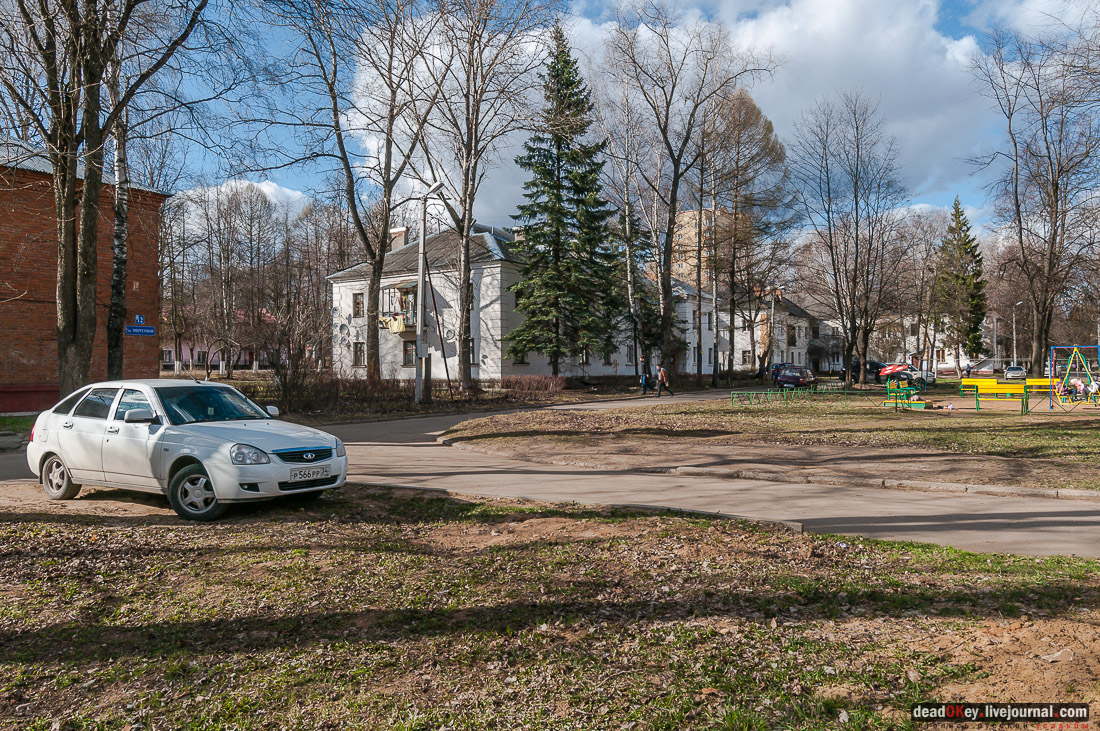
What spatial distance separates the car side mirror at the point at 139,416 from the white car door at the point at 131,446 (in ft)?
0.29

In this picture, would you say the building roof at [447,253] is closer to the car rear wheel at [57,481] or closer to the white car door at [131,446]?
the car rear wheel at [57,481]

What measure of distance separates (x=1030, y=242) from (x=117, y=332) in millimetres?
41612

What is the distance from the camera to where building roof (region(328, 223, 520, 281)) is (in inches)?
1742

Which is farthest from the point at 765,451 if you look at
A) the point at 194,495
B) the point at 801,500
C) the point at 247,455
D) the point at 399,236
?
the point at 399,236

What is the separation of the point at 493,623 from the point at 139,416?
18.4 feet

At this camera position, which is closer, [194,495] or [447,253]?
[194,495]

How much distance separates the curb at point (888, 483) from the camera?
8969 millimetres

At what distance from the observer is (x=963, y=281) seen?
233ft

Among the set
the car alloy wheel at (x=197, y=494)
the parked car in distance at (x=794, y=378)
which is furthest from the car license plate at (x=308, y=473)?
the parked car in distance at (x=794, y=378)

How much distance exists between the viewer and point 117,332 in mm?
18797

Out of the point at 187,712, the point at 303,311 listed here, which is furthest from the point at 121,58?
the point at 303,311

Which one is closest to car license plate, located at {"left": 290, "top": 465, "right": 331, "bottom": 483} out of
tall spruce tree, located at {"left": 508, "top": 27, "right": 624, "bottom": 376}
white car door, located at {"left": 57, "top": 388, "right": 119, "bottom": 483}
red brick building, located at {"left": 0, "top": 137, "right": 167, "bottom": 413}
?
white car door, located at {"left": 57, "top": 388, "right": 119, "bottom": 483}

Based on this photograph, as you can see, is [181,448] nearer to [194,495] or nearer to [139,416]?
[194,495]

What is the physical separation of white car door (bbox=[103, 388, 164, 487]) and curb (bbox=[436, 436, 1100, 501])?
6699mm
